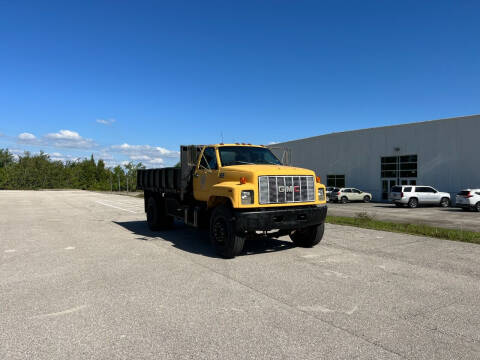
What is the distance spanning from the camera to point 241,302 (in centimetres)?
457

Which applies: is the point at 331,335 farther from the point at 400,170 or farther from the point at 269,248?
the point at 400,170

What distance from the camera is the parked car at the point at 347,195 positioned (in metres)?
31.9

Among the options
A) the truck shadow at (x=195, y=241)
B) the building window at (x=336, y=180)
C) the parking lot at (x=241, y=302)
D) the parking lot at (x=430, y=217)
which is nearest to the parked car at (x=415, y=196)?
the parking lot at (x=430, y=217)

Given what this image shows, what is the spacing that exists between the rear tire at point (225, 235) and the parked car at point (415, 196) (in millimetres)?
21595

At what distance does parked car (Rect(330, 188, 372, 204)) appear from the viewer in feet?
105

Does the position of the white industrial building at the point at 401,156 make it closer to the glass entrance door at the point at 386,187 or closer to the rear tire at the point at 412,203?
the glass entrance door at the point at 386,187

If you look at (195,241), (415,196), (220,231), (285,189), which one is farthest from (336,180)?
(220,231)

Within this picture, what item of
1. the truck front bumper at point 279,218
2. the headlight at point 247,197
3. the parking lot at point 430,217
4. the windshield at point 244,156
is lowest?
the parking lot at point 430,217

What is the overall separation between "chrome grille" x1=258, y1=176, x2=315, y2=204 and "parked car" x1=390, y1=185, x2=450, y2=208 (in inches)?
800

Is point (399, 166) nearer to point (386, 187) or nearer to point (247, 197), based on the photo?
point (386, 187)

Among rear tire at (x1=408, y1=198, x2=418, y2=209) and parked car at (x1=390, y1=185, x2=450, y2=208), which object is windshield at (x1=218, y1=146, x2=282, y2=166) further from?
rear tire at (x1=408, y1=198, x2=418, y2=209)

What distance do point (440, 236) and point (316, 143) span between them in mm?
32533

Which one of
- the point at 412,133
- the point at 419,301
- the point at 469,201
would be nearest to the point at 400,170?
the point at 412,133

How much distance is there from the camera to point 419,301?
4.64m
